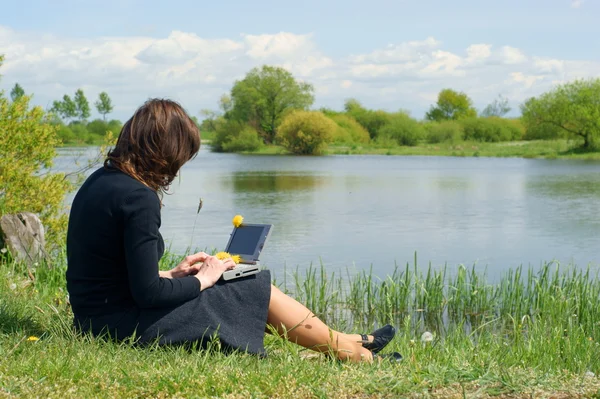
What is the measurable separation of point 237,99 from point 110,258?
59.0 m

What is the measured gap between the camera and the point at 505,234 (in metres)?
12.4

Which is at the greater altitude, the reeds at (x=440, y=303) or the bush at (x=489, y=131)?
the bush at (x=489, y=131)

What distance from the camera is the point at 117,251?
3.13 m

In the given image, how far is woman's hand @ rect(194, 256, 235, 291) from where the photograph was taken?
325cm

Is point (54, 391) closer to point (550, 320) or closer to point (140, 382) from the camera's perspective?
point (140, 382)

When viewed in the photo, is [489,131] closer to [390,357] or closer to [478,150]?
[478,150]

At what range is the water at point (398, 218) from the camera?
1012 cm

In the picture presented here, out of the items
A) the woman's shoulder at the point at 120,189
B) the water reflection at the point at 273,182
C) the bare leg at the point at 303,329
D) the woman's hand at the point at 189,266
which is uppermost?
the woman's shoulder at the point at 120,189

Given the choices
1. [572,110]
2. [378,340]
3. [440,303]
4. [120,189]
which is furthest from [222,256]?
[572,110]

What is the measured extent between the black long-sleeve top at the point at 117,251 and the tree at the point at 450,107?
250 feet

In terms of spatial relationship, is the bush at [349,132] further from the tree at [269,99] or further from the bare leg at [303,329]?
the bare leg at [303,329]

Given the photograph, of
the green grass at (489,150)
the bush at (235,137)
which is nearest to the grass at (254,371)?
the green grass at (489,150)

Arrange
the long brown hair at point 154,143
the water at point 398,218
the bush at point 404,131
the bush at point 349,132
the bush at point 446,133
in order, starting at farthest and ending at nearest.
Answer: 1. the bush at point 349,132
2. the bush at point 404,131
3. the bush at point 446,133
4. the water at point 398,218
5. the long brown hair at point 154,143

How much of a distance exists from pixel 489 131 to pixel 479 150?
9074 millimetres
